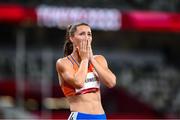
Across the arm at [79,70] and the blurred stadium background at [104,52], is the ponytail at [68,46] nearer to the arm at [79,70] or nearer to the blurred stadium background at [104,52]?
the arm at [79,70]

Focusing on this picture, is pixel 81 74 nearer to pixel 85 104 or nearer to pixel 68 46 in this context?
pixel 85 104

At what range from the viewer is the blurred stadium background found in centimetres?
1628

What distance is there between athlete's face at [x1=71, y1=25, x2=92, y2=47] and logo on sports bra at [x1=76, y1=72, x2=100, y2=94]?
1.03ft

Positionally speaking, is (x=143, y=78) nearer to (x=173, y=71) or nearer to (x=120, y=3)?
(x=173, y=71)

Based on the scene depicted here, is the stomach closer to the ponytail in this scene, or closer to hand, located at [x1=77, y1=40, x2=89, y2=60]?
hand, located at [x1=77, y1=40, x2=89, y2=60]

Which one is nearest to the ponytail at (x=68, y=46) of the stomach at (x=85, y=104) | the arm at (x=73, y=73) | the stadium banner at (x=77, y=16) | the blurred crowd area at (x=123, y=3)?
the arm at (x=73, y=73)

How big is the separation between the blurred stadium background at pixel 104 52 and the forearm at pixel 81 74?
8594 mm

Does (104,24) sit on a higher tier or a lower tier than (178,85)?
higher

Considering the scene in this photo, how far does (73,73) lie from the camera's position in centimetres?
609

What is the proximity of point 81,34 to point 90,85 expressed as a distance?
48cm

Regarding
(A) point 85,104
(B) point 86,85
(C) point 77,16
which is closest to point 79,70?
(B) point 86,85

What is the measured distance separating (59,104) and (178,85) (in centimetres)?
349

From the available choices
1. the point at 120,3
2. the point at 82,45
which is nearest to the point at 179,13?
the point at 120,3

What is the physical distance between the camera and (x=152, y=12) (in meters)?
17.0
